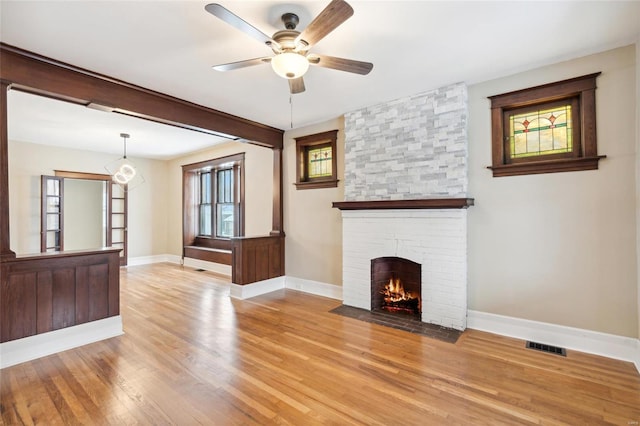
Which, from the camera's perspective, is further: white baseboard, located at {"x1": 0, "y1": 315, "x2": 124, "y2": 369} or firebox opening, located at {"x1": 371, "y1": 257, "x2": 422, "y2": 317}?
firebox opening, located at {"x1": 371, "y1": 257, "x2": 422, "y2": 317}

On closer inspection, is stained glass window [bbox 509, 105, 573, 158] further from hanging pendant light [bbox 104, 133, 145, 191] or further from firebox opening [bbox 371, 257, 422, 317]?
hanging pendant light [bbox 104, 133, 145, 191]

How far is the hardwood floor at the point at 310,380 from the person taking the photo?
78.7 inches

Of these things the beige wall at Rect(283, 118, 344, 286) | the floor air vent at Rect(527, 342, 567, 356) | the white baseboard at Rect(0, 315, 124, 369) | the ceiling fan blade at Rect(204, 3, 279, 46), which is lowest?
the floor air vent at Rect(527, 342, 567, 356)

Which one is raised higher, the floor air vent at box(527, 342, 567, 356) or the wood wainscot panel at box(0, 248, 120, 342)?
the wood wainscot panel at box(0, 248, 120, 342)

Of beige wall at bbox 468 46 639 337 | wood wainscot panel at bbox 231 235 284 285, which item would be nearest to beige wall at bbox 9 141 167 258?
wood wainscot panel at bbox 231 235 284 285

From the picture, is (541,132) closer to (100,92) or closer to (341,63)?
(341,63)

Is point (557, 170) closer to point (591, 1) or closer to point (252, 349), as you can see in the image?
point (591, 1)

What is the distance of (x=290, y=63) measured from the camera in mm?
2172

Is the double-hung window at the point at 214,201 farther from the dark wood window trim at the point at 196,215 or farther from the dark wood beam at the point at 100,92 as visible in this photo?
the dark wood beam at the point at 100,92

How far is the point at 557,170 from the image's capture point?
9.80 ft

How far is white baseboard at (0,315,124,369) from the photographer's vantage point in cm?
269

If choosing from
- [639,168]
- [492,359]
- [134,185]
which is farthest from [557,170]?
[134,185]

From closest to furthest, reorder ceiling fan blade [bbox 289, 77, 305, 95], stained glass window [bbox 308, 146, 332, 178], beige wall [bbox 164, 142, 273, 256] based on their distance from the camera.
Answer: ceiling fan blade [bbox 289, 77, 305, 95] < stained glass window [bbox 308, 146, 332, 178] < beige wall [bbox 164, 142, 273, 256]

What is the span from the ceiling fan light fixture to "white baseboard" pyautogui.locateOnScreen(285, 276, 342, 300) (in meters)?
3.36
